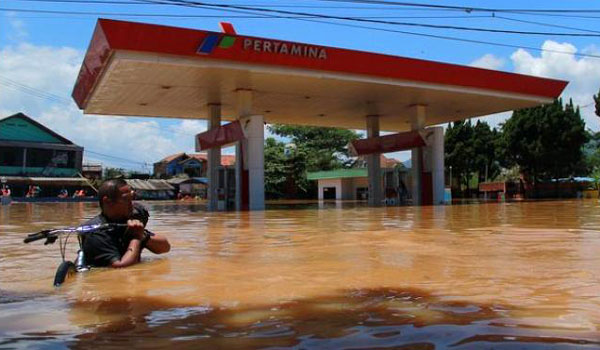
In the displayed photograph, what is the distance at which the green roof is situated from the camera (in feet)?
145

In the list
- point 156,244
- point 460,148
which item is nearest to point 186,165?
point 460,148

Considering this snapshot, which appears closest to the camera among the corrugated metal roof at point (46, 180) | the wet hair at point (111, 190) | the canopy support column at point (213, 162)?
the wet hair at point (111, 190)

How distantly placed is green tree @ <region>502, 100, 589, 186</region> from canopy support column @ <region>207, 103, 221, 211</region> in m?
21.6

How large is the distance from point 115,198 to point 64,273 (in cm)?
75

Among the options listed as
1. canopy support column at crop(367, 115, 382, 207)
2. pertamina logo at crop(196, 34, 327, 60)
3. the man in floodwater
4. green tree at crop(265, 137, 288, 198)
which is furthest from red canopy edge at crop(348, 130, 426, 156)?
the man in floodwater

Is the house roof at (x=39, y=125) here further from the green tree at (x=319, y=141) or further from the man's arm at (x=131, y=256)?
the man's arm at (x=131, y=256)

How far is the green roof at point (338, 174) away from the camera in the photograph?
145 ft

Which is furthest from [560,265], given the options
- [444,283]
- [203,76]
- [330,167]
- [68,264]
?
[330,167]

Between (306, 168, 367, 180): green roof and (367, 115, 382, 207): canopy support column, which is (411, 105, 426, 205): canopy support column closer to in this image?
(367, 115, 382, 207): canopy support column

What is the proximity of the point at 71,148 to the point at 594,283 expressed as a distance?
50.0 m

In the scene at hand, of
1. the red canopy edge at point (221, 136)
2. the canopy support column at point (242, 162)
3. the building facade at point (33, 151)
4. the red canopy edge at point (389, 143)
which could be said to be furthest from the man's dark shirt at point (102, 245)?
the building facade at point (33, 151)

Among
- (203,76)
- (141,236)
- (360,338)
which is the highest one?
(203,76)

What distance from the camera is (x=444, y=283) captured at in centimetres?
455

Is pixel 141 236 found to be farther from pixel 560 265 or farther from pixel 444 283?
pixel 560 265
